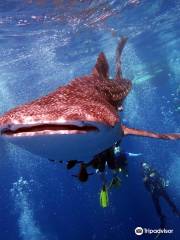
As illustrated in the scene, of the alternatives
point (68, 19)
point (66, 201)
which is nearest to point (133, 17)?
point (68, 19)

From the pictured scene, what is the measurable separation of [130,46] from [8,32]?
49.2 ft

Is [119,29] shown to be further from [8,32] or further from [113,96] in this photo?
[113,96]

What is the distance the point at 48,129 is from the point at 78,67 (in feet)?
99.5

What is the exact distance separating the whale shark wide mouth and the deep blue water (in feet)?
41.8

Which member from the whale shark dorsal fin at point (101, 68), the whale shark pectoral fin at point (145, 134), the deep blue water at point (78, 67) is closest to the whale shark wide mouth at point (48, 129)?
the whale shark pectoral fin at point (145, 134)

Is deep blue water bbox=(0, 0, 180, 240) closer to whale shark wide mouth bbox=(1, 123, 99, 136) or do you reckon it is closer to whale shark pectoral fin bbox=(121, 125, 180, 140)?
whale shark pectoral fin bbox=(121, 125, 180, 140)

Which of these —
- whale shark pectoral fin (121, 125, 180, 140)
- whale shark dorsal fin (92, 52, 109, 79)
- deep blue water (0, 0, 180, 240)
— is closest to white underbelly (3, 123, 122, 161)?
whale shark pectoral fin (121, 125, 180, 140)

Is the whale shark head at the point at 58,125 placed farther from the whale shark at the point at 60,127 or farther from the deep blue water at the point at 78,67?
the deep blue water at the point at 78,67

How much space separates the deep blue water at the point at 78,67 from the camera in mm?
18531

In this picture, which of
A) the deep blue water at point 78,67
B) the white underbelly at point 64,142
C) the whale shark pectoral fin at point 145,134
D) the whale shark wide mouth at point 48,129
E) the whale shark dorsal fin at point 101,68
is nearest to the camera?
the whale shark wide mouth at point 48,129

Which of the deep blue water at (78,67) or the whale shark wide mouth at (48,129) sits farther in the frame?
the deep blue water at (78,67)

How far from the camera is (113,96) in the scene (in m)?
6.22

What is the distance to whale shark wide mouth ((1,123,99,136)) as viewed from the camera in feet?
9.64

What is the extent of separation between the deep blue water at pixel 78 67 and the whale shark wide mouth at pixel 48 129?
1274 cm
